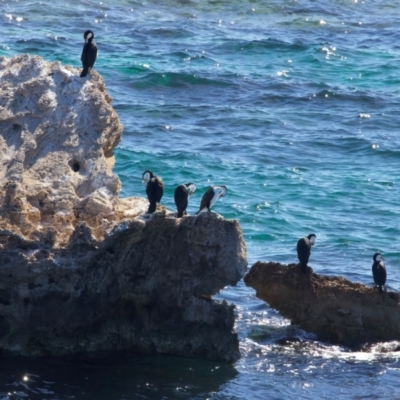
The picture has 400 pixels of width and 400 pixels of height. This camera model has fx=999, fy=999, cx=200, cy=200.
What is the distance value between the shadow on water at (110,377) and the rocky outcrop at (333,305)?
6.14ft

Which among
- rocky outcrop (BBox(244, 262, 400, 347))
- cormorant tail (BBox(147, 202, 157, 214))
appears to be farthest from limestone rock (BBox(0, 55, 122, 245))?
rocky outcrop (BBox(244, 262, 400, 347))

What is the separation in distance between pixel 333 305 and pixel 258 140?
38.1ft

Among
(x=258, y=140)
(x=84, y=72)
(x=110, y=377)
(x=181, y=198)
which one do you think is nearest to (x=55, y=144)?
(x=84, y=72)

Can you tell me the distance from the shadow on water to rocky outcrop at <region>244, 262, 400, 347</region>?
187 centimetres

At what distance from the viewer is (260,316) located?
15.0m

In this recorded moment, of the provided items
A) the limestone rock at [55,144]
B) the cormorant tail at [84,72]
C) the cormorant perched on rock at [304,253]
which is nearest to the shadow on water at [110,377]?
the limestone rock at [55,144]

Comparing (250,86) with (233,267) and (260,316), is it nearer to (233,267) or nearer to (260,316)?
(260,316)

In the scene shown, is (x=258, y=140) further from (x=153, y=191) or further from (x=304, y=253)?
(x=153, y=191)

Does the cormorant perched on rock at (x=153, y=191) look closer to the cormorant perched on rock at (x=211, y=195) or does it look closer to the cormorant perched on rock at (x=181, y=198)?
the cormorant perched on rock at (x=181, y=198)

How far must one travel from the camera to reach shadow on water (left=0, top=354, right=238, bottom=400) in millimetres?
11656

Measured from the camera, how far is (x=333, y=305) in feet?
46.0

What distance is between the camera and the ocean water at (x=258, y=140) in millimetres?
12469

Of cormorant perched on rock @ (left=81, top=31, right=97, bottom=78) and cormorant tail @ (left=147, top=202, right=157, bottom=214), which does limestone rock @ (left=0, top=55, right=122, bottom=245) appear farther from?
cormorant tail @ (left=147, top=202, right=157, bottom=214)

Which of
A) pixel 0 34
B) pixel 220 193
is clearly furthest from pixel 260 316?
pixel 0 34
